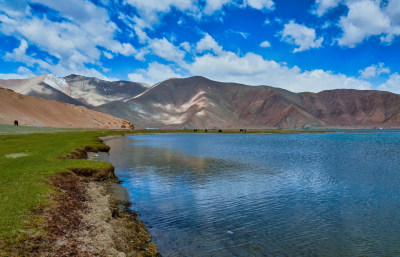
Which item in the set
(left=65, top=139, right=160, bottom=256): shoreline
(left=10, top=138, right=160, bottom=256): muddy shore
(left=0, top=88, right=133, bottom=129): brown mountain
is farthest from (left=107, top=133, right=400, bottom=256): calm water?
(left=0, top=88, right=133, bottom=129): brown mountain

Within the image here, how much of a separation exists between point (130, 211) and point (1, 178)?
739cm

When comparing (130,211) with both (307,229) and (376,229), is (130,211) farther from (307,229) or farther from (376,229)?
(376,229)

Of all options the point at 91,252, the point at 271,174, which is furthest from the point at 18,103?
the point at 91,252

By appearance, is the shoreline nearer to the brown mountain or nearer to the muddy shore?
the muddy shore

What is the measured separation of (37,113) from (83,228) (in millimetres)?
176829

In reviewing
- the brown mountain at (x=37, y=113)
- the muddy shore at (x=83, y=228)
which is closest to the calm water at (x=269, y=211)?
the muddy shore at (x=83, y=228)

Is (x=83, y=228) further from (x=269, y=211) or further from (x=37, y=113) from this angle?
(x=37, y=113)

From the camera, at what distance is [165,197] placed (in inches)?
829

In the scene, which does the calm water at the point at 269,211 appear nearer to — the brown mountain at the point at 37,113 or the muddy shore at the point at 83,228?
the muddy shore at the point at 83,228

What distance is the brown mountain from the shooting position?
143375mm

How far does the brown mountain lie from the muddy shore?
134m

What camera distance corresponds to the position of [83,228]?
1173cm

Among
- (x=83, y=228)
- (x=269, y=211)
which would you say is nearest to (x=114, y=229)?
(x=83, y=228)

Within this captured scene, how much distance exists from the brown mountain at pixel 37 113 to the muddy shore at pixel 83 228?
134m
